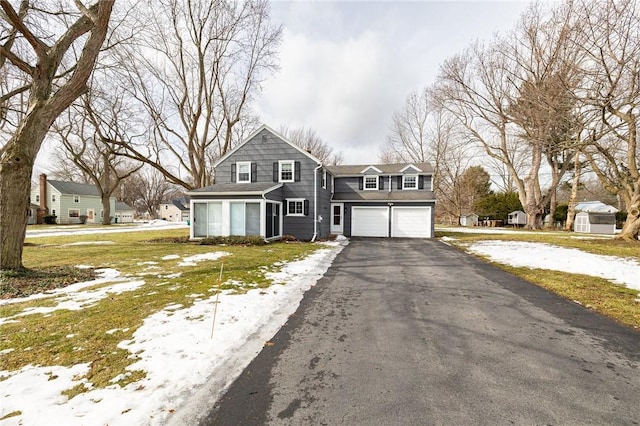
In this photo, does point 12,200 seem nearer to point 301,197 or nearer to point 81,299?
point 81,299

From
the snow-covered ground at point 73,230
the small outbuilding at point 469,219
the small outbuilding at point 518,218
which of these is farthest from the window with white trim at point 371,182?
the small outbuilding at point 518,218

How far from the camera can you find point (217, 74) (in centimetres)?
2089

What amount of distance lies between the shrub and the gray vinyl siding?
9.64ft

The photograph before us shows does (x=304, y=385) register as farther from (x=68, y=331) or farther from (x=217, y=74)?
(x=217, y=74)

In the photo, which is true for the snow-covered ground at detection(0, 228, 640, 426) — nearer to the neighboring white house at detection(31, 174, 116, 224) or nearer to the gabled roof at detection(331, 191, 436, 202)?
the gabled roof at detection(331, 191, 436, 202)

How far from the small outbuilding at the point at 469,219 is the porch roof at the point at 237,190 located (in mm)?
33514

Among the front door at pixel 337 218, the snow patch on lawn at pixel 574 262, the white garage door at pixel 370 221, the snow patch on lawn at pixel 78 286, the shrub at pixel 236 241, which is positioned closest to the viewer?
the snow patch on lawn at pixel 78 286

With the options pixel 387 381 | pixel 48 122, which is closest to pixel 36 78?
pixel 48 122

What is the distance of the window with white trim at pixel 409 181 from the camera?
1984 cm

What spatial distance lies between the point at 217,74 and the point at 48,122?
54.1ft

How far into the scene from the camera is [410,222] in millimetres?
18609

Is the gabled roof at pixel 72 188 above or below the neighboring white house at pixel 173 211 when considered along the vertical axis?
above

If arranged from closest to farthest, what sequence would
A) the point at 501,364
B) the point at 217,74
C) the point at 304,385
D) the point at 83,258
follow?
the point at 304,385 → the point at 501,364 → the point at 83,258 → the point at 217,74

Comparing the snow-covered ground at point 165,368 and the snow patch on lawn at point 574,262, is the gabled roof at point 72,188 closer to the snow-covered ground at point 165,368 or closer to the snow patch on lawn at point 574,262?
the snow-covered ground at point 165,368
